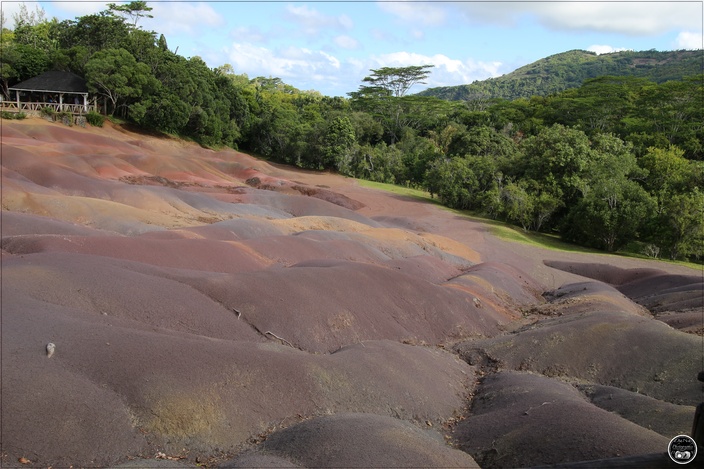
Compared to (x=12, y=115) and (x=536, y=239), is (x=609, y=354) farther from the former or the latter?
(x=12, y=115)

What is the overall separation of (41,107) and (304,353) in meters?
64.5

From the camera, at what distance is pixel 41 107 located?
67.2 meters

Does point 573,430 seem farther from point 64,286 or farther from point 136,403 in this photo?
point 64,286

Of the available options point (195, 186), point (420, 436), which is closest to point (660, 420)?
point (420, 436)

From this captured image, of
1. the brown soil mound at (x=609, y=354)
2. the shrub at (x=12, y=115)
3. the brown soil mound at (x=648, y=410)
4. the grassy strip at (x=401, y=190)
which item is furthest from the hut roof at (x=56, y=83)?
the brown soil mound at (x=648, y=410)

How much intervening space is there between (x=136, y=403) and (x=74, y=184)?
31.3 m

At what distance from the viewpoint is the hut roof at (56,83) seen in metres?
69.2

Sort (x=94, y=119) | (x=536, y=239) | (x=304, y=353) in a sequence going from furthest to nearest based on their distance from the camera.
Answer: (x=94, y=119)
(x=536, y=239)
(x=304, y=353)

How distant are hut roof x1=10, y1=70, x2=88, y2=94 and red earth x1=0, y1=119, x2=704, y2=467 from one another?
38.9 meters

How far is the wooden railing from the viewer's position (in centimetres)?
6562

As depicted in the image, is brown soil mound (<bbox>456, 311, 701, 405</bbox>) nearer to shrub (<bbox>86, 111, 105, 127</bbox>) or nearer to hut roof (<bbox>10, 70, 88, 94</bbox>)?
shrub (<bbox>86, 111, 105, 127</bbox>)

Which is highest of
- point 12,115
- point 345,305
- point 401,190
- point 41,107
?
point 41,107

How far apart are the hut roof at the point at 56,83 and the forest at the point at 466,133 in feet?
7.39

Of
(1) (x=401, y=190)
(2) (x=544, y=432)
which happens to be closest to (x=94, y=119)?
(1) (x=401, y=190)
